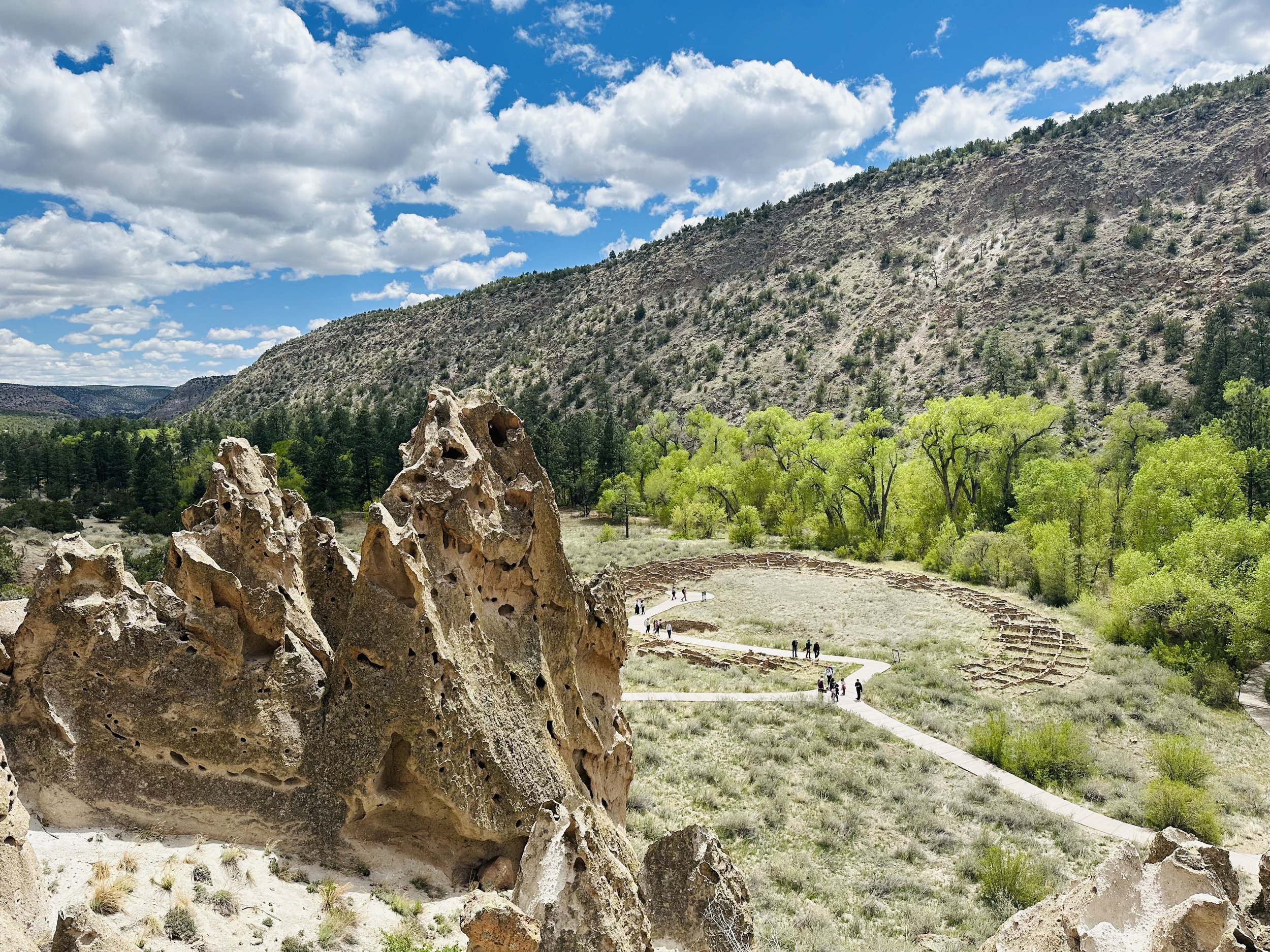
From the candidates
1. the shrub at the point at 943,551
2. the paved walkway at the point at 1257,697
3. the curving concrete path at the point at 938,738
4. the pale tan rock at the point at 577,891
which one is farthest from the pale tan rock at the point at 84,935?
the shrub at the point at 943,551

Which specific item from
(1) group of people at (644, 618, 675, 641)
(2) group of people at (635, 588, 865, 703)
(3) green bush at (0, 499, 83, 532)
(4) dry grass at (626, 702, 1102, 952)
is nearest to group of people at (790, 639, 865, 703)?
(2) group of people at (635, 588, 865, 703)

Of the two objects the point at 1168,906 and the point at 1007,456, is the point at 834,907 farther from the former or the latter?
the point at 1007,456

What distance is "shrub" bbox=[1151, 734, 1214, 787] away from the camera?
1780 cm

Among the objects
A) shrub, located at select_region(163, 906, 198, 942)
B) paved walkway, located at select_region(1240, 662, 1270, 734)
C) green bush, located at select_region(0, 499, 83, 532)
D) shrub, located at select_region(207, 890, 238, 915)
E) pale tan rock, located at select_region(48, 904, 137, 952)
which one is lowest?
paved walkway, located at select_region(1240, 662, 1270, 734)

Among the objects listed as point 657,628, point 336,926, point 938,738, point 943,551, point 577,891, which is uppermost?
point 577,891

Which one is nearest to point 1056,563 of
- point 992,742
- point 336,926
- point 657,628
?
point 992,742

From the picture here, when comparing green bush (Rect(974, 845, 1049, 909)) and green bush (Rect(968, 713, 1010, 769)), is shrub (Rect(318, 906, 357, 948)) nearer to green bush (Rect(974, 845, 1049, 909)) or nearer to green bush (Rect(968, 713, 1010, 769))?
green bush (Rect(974, 845, 1049, 909))

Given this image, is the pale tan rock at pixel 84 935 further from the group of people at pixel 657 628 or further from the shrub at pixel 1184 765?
the group of people at pixel 657 628

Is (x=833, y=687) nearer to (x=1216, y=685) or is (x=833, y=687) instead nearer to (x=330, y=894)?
(x=1216, y=685)

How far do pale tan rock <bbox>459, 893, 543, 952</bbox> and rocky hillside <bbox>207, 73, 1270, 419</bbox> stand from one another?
234 feet

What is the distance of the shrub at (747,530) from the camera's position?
5256 cm

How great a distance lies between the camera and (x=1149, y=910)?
17.0 ft

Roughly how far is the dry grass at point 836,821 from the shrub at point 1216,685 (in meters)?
12.0

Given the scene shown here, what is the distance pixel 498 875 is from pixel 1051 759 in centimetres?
1608
